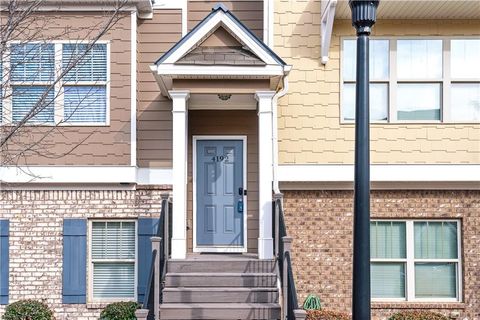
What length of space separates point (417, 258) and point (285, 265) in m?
3.71

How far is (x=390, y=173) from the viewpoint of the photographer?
1055cm

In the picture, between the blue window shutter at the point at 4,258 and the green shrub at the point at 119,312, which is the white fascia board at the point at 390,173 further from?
the blue window shutter at the point at 4,258

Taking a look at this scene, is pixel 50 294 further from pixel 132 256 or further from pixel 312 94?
pixel 312 94

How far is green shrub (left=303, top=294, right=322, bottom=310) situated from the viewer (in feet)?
33.8

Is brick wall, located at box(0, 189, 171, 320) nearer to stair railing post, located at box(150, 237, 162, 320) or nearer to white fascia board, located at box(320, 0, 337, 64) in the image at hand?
stair railing post, located at box(150, 237, 162, 320)

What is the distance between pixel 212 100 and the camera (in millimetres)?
10523

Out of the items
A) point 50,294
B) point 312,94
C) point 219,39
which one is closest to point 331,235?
point 312,94

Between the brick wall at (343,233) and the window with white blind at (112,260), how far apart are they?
2.75 m

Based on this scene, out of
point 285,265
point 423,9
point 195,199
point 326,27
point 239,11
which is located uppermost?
point 239,11

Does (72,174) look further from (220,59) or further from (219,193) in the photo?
(220,59)

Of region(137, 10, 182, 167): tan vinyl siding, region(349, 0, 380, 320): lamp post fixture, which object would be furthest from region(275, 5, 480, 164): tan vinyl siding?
region(349, 0, 380, 320): lamp post fixture

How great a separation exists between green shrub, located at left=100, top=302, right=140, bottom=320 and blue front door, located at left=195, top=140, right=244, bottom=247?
164cm

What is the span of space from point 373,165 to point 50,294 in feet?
19.2

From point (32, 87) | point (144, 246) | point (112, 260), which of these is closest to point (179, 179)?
point (144, 246)
